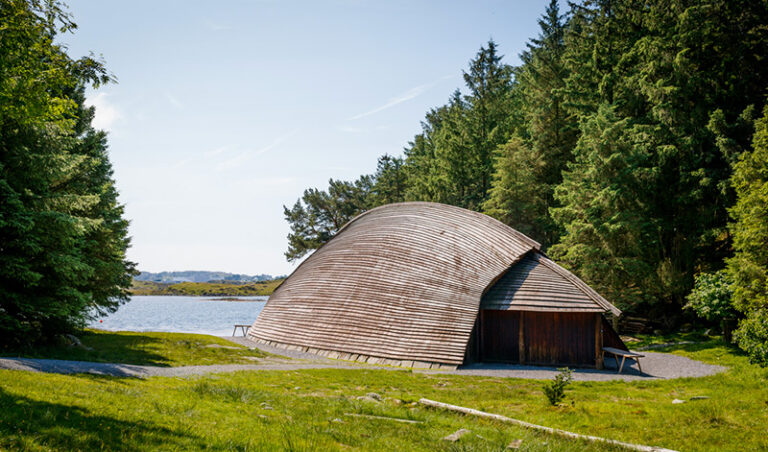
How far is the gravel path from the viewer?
14836 mm

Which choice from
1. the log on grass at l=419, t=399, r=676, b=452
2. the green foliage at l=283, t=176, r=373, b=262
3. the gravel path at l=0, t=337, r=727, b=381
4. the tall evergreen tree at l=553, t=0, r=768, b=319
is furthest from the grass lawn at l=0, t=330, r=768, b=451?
the green foliage at l=283, t=176, r=373, b=262

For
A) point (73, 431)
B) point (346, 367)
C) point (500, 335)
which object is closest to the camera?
point (73, 431)

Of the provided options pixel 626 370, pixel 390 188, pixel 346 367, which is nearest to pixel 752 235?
pixel 626 370

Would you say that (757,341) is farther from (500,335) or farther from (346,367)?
(346,367)

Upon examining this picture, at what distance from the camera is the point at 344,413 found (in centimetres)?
983

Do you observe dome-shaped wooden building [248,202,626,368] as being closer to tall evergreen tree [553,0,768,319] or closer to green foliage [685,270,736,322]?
green foliage [685,270,736,322]

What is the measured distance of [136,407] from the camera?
27.7 feet

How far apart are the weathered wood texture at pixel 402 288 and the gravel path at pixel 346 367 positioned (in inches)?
63.0

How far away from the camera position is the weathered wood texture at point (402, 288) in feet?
73.2

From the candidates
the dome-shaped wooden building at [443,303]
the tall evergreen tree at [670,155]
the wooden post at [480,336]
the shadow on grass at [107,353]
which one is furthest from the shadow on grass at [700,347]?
the shadow on grass at [107,353]

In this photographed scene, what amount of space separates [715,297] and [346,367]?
64.0ft

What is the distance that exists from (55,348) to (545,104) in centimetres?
4239

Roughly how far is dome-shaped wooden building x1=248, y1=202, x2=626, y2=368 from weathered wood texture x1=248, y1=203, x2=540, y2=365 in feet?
0.20

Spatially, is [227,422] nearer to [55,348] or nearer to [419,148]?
[55,348]
